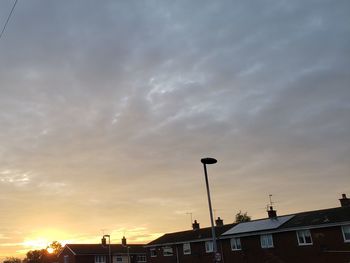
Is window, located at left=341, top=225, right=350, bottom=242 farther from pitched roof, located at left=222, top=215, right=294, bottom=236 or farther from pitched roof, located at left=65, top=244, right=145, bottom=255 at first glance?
pitched roof, located at left=65, top=244, right=145, bottom=255

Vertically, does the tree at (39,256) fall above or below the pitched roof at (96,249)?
above

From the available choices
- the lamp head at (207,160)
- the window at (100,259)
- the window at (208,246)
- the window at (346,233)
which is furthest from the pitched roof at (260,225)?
the window at (100,259)

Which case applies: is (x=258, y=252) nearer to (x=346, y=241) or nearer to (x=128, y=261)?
(x=346, y=241)

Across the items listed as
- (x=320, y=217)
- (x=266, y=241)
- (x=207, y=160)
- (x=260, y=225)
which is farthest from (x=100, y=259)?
(x=207, y=160)

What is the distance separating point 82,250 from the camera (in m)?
81.4

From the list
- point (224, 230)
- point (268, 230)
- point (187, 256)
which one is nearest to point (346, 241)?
point (268, 230)

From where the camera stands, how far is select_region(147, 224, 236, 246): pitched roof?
53.1 metres

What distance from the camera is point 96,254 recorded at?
8119 centimetres

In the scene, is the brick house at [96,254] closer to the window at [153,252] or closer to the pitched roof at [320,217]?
the window at [153,252]

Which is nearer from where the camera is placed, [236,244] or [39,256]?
[236,244]

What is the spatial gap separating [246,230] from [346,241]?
1268cm

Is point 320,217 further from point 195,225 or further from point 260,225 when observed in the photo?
point 195,225

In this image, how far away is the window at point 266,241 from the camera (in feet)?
145

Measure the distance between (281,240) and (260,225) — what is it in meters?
4.49
